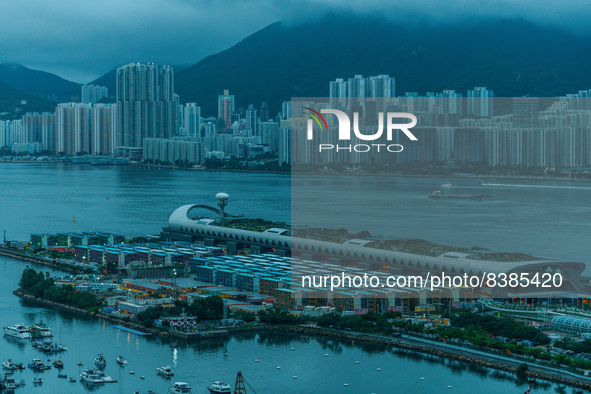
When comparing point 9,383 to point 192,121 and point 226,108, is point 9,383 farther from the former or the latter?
point 226,108

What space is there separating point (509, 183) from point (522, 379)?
12310 millimetres

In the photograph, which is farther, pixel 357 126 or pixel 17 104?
pixel 17 104

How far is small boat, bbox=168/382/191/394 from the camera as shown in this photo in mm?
4512

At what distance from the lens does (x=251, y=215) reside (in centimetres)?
1205

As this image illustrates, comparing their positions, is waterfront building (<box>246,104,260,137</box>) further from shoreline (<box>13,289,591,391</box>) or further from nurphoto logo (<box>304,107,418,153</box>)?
shoreline (<box>13,289,591,391</box>)

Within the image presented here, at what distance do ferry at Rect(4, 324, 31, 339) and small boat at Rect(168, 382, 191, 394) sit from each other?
1309 millimetres

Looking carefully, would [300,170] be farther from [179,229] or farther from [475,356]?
[475,356]

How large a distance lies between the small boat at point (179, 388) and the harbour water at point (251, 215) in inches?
3.3

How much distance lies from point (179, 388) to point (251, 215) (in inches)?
297

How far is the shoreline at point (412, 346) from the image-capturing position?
4.67 metres

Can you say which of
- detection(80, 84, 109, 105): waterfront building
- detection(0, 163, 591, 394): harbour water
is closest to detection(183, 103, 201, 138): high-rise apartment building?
detection(0, 163, 591, 394): harbour water

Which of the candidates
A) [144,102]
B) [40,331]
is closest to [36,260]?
[40,331]

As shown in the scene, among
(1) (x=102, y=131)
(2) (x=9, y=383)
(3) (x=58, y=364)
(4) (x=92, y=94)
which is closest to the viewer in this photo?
(2) (x=9, y=383)

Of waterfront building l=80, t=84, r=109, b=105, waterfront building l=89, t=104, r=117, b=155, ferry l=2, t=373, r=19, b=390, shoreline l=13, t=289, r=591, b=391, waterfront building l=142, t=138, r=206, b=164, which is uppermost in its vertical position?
waterfront building l=80, t=84, r=109, b=105
